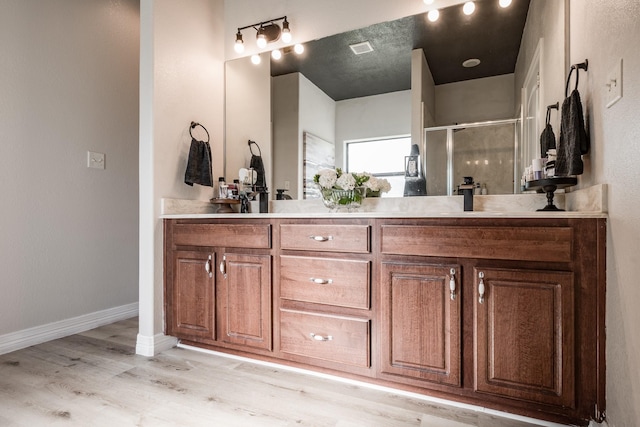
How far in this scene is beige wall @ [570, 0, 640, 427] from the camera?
1038 millimetres

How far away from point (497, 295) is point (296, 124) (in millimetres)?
1664

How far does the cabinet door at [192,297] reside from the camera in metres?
2.09

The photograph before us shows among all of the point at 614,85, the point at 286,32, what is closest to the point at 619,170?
the point at 614,85

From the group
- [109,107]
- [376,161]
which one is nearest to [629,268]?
[376,161]

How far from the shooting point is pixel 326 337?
1.77 meters

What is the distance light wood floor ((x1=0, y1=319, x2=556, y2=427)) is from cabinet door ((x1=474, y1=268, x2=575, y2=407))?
0.20 metres

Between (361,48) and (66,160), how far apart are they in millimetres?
2197

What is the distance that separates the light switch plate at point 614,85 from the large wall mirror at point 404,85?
0.49 m

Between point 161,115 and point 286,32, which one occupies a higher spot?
point 286,32

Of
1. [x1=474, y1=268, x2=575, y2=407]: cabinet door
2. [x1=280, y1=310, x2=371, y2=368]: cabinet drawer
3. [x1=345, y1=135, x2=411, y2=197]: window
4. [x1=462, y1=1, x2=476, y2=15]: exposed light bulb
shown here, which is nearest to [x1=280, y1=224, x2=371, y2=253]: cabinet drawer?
[x1=280, y1=310, x2=371, y2=368]: cabinet drawer

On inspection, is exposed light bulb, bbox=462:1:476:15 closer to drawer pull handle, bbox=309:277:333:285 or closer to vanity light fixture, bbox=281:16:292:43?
vanity light fixture, bbox=281:16:292:43

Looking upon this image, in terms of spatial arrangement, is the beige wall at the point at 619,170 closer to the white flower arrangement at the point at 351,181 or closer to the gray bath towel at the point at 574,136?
the gray bath towel at the point at 574,136

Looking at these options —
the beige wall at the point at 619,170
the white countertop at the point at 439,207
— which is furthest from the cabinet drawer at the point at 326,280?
the beige wall at the point at 619,170

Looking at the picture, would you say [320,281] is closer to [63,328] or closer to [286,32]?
[286,32]
